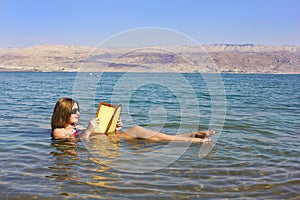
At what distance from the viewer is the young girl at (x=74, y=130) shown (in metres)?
9.82

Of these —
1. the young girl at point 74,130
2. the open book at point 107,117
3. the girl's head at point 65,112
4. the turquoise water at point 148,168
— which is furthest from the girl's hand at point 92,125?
the girl's head at point 65,112

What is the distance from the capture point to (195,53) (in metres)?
11.1

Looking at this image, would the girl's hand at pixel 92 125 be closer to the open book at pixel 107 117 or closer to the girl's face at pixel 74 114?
the open book at pixel 107 117

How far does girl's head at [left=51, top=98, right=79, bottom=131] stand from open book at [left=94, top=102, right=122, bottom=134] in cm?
66

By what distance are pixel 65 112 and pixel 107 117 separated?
1201 mm

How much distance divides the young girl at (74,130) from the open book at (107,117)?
→ 23 centimetres

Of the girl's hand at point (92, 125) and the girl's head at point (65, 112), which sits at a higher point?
the girl's head at point (65, 112)

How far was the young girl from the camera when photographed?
32.2 feet

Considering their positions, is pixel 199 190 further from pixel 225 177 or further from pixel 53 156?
pixel 53 156

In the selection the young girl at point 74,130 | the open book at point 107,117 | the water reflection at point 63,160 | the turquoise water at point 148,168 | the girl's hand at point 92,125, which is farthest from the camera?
the open book at point 107,117

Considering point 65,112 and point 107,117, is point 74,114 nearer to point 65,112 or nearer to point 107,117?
point 65,112

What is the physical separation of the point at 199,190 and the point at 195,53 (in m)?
5.74

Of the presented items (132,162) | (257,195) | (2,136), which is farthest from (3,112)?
(257,195)

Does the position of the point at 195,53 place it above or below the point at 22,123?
above
